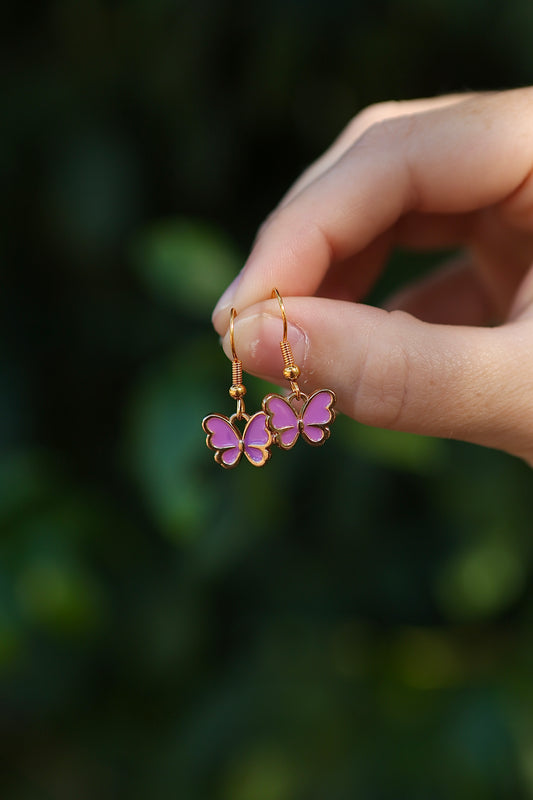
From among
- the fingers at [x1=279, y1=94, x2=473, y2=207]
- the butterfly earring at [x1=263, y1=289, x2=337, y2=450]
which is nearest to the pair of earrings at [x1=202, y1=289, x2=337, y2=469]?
the butterfly earring at [x1=263, y1=289, x2=337, y2=450]

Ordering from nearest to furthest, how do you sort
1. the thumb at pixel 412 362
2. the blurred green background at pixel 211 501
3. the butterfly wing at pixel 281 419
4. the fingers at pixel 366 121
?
the thumb at pixel 412 362 → the butterfly wing at pixel 281 419 → the fingers at pixel 366 121 → the blurred green background at pixel 211 501

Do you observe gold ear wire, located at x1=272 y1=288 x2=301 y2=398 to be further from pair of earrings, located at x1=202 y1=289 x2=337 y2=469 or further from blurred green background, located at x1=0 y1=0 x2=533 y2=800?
blurred green background, located at x1=0 y1=0 x2=533 y2=800

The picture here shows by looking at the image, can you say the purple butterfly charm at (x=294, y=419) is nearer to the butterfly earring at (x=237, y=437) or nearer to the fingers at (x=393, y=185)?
the butterfly earring at (x=237, y=437)

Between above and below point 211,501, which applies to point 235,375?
above

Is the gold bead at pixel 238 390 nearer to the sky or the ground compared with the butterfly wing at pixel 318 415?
nearer to the sky

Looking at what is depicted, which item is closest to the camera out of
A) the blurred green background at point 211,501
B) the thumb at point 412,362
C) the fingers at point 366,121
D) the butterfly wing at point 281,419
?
the thumb at point 412,362

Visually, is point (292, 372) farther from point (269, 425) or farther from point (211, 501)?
point (211, 501)

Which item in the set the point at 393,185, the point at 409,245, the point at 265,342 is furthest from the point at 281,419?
the point at 409,245

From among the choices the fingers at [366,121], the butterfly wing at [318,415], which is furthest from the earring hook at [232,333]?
the fingers at [366,121]
